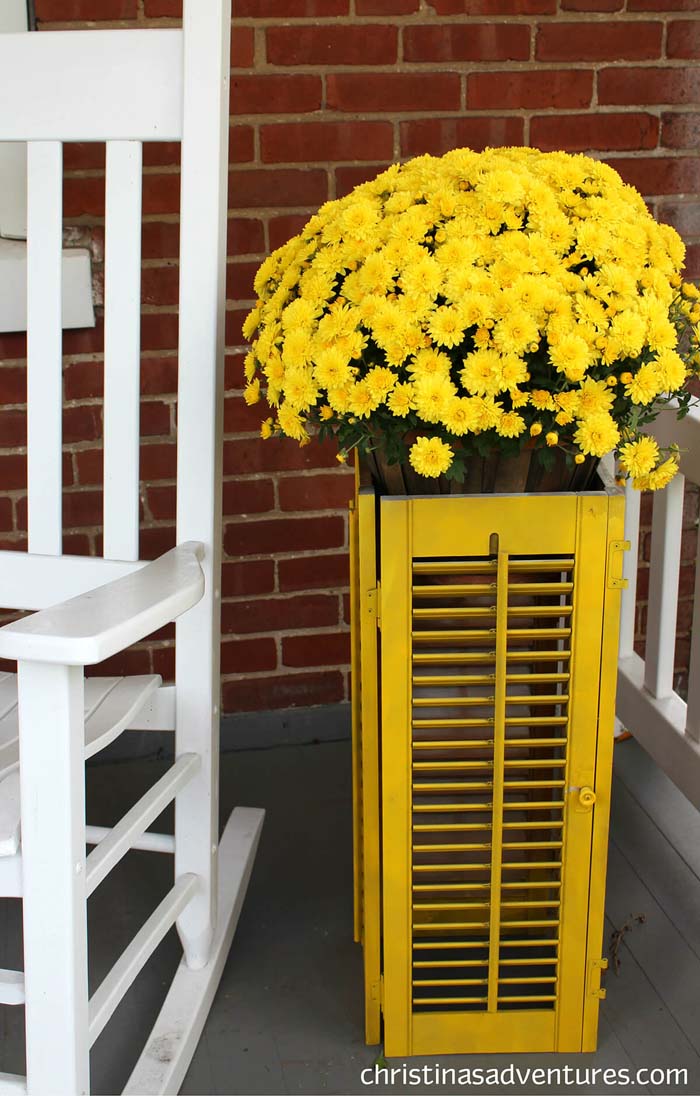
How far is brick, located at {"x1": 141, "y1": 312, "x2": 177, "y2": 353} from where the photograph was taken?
5.53 ft

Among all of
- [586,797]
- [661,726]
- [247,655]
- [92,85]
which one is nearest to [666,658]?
[661,726]

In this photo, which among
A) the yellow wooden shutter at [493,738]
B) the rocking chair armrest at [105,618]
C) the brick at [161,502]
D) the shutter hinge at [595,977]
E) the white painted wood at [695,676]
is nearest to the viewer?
the rocking chair armrest at [105,618]

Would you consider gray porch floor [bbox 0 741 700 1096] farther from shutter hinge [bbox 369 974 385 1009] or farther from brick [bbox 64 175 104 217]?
brick [bbox 64 175 104 217]

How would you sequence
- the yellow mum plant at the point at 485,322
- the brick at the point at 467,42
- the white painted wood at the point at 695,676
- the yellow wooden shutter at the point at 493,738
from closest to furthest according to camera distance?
Answer: the yellow mum plant at the point at 485,322 → the yellow wooden shutter at the point at 493,738 → the white painted wood at the point at 695,676 → the brick at the point at 467,42

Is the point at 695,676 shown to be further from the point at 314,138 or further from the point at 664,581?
the point at 314,138

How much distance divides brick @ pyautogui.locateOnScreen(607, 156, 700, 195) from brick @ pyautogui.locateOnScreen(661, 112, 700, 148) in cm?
2

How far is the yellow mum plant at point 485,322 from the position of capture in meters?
0.90

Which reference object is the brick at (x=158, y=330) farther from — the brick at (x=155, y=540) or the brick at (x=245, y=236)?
the brick at (x=155, y=540)

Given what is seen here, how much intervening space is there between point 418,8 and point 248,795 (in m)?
1.24

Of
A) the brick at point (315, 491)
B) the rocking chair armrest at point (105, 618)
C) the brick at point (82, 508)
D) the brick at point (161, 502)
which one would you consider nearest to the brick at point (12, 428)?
the brick at point (82, 508)

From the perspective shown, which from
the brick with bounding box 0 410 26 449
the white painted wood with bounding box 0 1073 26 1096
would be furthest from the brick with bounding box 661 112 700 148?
the white painted wood with bounding box 0 1073 26 1096

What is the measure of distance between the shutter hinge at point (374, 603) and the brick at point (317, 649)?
0.80 meters

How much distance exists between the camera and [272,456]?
177cm

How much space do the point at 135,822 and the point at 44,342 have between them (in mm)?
534
